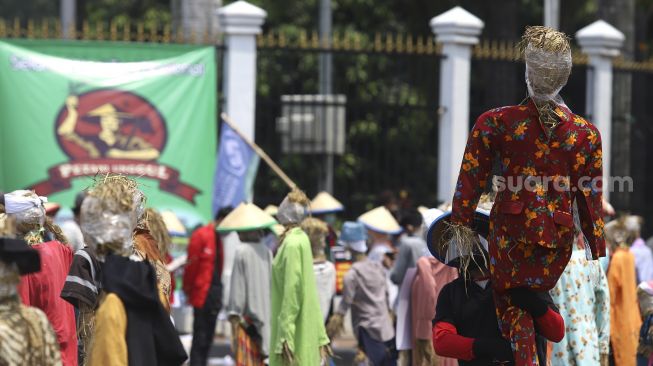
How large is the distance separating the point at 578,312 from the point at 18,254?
416 centimetres

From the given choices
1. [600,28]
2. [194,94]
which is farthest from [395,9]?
A: [194,94]

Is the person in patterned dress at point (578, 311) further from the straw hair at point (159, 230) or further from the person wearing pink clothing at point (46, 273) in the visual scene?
the straw hair at point (159, 230)

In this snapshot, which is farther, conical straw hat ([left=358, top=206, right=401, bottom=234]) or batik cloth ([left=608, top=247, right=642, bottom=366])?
conical straw hat ([left=358, top=206, right=401, bottom=234])

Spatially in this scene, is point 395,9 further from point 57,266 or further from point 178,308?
point 57,266

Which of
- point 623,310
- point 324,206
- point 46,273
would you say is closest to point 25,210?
point 46,273

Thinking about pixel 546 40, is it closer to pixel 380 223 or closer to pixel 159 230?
pixel 159 230

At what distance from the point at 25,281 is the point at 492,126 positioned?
8.63ft

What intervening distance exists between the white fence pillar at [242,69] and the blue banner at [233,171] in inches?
21.1

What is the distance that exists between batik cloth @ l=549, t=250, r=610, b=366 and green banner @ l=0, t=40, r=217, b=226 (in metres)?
6.80

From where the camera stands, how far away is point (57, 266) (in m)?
7.95

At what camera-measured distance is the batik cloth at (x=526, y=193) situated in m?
6.50

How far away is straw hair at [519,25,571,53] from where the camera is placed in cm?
665

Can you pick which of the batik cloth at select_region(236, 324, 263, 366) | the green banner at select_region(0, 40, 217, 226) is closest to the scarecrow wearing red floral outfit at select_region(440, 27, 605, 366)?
the batik cloth at select_region(236, 324, 263, 366)

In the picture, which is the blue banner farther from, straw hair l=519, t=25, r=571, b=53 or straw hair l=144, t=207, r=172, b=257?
straw hair l=519, t=25, r=571, b=53
